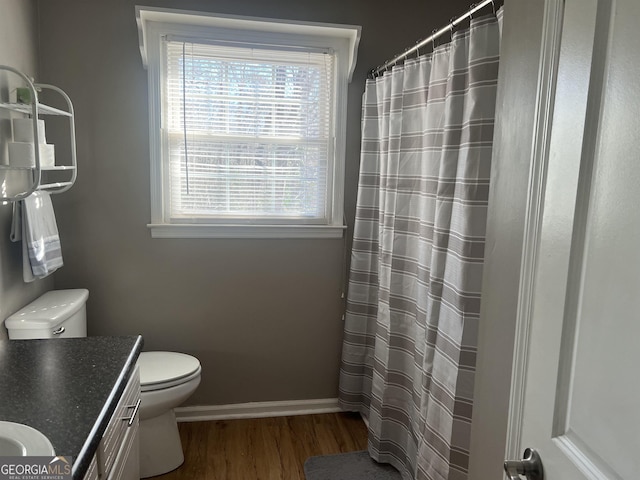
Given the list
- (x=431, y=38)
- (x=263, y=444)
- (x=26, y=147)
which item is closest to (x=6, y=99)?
(x=26, y=147)

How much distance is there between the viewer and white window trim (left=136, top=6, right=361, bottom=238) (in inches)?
95.0

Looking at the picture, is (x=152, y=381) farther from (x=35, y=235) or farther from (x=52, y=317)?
(x=35, y=235)

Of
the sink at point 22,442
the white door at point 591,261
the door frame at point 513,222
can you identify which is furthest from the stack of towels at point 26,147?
the white door at point 591,261

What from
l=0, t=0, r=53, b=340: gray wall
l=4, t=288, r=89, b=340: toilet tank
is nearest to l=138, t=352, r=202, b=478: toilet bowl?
l=4, t=288, r=89, b=340: toilet tank

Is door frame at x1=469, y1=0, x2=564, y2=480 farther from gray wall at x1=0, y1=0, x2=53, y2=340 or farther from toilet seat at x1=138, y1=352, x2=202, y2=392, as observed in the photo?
gray wall at x1=0, y1=0, x2=53, y2=340

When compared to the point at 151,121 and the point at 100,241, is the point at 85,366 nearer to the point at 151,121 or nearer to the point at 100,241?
the point at 100,241

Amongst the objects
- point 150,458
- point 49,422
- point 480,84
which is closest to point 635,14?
point 480,84

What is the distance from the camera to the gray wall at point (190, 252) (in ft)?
7.86

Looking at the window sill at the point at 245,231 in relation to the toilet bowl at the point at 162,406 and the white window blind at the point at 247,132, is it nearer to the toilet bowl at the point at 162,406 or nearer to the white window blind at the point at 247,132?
the white window blind at the point at 247,132

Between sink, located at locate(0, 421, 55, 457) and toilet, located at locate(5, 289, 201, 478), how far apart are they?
942 mm

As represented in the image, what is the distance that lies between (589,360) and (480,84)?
3.46 ft

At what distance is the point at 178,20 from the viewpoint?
2.43 meters

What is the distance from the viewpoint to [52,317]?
1981 mm

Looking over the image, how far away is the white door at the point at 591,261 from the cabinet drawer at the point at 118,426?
984 millimetres
